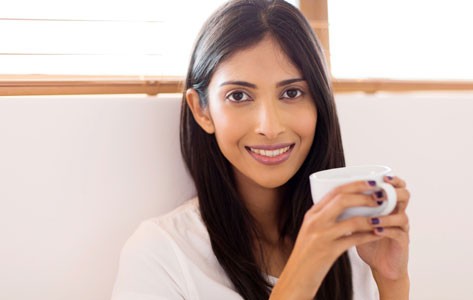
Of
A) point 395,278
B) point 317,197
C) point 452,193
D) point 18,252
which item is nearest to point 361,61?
Result: point 452,193

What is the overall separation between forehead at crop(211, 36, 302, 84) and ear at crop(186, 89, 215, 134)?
3.4 inches

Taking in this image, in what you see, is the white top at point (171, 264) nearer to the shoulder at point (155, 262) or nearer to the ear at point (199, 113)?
the shoulder at point (155, 262)

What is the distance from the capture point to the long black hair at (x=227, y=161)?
1115mm

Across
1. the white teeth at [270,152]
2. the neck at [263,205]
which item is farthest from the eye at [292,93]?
the neck at [263,205]

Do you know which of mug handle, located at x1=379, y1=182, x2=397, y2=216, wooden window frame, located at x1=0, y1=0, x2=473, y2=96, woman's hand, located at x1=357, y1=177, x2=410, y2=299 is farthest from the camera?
wooden window frame, located at x1=0, y1=0, x2=473, y2=96

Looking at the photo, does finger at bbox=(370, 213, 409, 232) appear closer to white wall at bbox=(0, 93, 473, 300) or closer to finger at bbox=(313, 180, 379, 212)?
finger at bbox=(313, 180, 379, 212)

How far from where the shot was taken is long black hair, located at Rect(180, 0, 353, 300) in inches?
43.9

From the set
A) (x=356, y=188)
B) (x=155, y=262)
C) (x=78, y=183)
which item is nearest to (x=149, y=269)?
(x=155, y=262)

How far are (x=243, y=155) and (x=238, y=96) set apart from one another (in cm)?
12

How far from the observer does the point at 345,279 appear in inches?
47.8

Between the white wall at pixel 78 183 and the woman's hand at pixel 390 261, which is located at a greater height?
→ the white wall at pixel 78 183

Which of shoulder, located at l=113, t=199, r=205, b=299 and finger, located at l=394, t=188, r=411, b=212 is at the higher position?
finger, located at l=394, t=188, r=411, b=212

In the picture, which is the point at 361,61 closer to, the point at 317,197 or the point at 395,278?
the point at 395,278

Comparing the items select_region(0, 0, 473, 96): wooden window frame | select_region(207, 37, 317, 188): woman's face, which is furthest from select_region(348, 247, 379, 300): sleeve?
select_region(0, 0, 473, 96): wooden window frame
